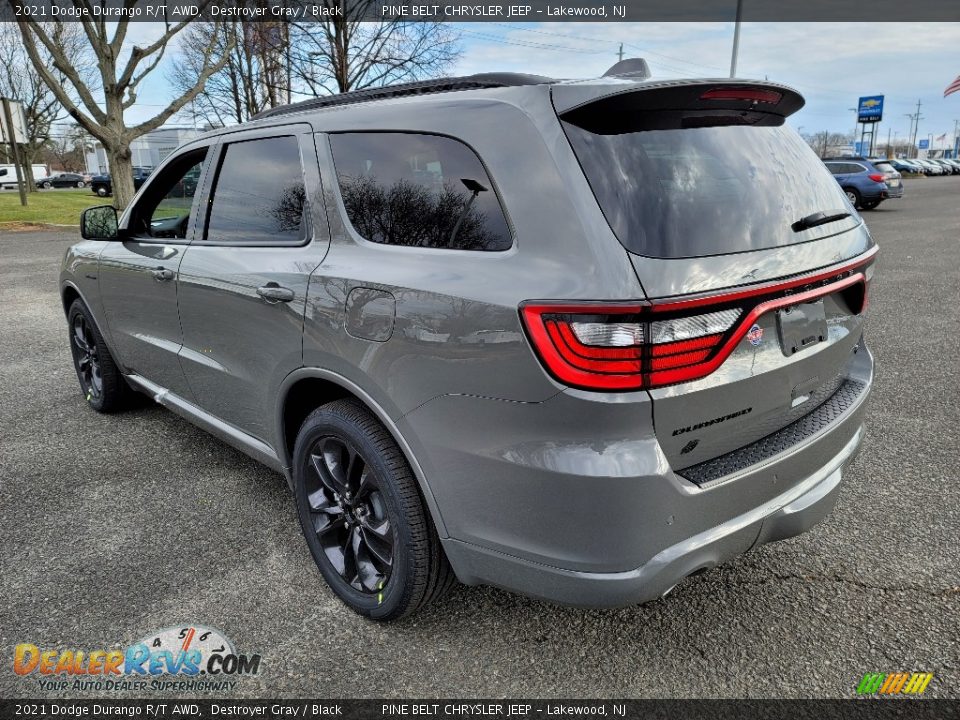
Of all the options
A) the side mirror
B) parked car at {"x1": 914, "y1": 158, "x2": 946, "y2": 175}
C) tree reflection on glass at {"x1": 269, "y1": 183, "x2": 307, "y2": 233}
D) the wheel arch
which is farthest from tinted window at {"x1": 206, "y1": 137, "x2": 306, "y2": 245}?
parked car at {"x1": 914, "y1": 158, "x2": 946, "y2": 175}

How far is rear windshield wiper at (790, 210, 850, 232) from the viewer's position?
214cm

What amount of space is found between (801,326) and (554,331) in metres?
0.83

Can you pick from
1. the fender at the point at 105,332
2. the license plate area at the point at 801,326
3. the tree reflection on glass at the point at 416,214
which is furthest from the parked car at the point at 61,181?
the license plate area at the point at 801,326

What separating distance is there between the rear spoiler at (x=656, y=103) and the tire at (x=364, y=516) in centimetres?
115

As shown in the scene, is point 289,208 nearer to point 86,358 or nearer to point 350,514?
point 350,514

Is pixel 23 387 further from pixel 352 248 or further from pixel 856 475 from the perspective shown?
pixel 856 475

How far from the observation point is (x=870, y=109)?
71125 mm

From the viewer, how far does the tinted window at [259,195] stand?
270 cm

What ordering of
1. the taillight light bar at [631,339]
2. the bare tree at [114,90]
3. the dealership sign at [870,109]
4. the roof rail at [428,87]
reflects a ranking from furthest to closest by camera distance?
the dealership sign at [870,109] → the bare tree at [114,90] → the roof rail at [428,87] → the taillight light bar at [631,339]

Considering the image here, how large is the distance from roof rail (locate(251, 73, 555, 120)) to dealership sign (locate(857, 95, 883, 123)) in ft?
266

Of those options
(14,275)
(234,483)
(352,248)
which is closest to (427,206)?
(352,248)

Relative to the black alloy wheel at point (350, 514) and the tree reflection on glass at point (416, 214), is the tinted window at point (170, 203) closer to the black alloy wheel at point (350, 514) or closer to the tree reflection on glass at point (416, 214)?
the tree reflection on glass at point (416, 214)

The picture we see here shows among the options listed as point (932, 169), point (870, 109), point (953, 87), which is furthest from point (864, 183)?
point (870, 109)

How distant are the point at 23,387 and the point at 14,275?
7.26 m
